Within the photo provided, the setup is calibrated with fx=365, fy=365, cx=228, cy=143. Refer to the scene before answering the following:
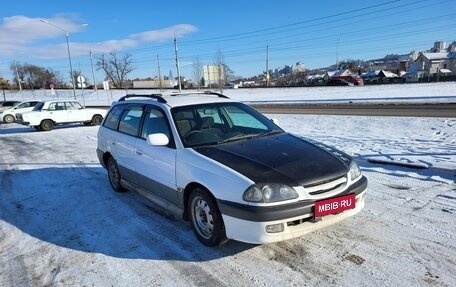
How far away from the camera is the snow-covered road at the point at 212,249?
11.1ft

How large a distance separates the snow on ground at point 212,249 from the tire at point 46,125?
1310 centimetres

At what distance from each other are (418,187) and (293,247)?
282cm

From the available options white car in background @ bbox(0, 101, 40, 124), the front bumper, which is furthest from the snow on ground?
white car in background @ bbox(0, 101, 40, 124)

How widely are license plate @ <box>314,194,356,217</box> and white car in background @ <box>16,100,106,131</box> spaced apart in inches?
721

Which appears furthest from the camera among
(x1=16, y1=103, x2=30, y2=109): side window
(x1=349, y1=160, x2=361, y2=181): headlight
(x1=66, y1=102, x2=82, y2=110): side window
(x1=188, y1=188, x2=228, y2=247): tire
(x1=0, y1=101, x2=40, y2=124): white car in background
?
(x1=16, y1=103, x2=30, y2=109): side window

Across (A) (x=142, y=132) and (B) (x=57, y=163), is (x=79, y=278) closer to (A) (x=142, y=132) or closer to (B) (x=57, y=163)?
(A) (x=142, y=132)

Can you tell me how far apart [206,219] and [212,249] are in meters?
0.33

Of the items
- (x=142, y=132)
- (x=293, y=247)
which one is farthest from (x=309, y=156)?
(x=142, y=132)

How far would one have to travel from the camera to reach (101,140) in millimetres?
6730

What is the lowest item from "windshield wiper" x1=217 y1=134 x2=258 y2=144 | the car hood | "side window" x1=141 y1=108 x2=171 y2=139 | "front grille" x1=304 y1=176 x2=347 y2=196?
"front grille" x1=304 y1=176 x2=347 y2=196

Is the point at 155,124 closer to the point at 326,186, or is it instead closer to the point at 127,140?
the point at 127,140

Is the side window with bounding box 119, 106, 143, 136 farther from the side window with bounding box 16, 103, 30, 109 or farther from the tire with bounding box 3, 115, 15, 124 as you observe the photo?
the tire with bounding box 3, 115, 15, 124

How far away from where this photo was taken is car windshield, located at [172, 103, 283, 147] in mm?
4516

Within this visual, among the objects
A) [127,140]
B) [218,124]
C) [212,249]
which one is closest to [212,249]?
[212,249]
